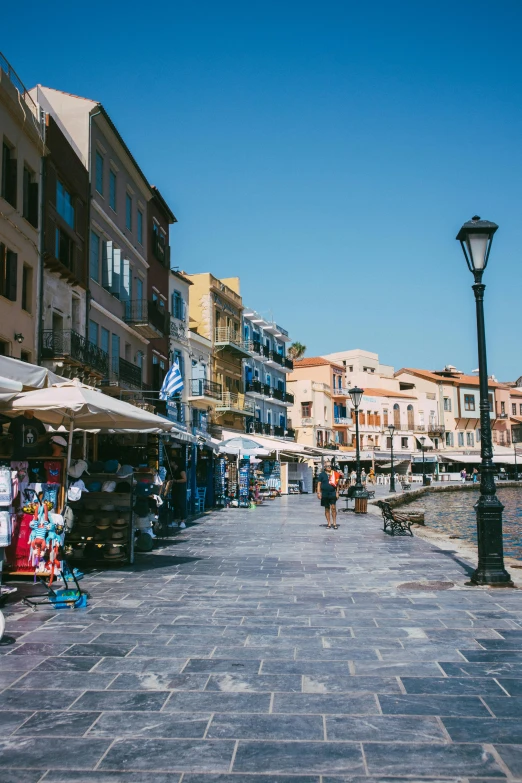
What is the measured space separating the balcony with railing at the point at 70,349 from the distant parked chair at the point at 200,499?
5483 mm

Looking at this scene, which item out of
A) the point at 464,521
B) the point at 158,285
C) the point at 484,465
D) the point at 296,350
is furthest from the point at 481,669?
the point at 296,350

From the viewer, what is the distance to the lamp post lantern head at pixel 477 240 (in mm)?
9828

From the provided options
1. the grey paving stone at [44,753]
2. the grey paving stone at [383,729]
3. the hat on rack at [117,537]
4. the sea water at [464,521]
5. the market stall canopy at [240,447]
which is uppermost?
the market stall canopy at [240,447]

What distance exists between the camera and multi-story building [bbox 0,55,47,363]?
61.0 ft

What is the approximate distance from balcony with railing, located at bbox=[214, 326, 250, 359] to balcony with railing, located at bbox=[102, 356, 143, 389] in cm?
1725

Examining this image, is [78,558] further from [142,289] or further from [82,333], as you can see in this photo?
[142,289]

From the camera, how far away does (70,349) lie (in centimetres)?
2164

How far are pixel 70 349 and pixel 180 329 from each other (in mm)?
17786

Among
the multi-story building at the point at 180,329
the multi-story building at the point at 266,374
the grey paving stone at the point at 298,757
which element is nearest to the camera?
the grey paving stone at the point at 298,757

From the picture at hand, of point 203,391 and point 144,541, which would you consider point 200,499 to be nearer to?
point 144,541

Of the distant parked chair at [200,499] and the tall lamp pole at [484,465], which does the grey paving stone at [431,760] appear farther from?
the distant parked chair at [200,499]

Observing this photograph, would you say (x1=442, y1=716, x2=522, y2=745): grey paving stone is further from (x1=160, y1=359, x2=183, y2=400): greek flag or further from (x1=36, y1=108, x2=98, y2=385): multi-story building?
(x1=36, y1=108, x2=98, y2=385): multi-story building

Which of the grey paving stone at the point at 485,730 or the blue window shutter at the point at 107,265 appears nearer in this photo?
the grey paving stone at the point at 485,730

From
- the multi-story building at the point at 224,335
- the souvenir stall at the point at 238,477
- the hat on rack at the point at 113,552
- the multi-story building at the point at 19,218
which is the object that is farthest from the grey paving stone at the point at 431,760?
the multi-story building at the point at 224,335
